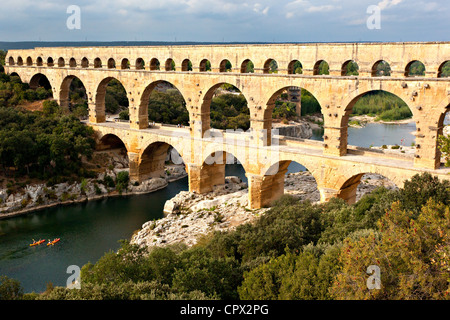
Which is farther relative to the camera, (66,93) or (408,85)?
(66,93)

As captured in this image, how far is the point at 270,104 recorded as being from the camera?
69.6 feet

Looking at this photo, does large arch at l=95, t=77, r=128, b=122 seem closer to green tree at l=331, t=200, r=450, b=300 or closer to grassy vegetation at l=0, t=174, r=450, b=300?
grassy vegetation at l=0, t=174, r=450, b=300

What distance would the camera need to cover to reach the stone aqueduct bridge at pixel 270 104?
17.1 m

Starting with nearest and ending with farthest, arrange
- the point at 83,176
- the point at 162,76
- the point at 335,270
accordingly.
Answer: the point at 335,270
the point at 162,76
the point at 83,176

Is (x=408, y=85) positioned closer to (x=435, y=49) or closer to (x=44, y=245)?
(x=435, y=49)

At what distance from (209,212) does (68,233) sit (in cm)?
717

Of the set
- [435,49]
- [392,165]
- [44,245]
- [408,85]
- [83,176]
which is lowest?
[44,245]

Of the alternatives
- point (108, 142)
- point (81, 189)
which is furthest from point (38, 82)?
point (81, 189)

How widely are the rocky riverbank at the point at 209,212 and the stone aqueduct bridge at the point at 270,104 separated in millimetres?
933

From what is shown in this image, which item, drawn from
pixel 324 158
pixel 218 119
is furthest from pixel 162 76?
pixel 218 119

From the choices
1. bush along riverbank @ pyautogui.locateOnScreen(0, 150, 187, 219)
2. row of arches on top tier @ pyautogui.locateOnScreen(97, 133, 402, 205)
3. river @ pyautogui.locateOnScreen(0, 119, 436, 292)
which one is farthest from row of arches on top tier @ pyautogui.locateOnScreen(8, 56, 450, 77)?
river @ pyautogui.locateOnScreen(0, 119, 436, 292)

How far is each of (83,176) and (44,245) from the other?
7521mm

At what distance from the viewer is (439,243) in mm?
9102

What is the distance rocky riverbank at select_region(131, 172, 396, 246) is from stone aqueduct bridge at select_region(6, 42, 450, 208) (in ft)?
3.06
